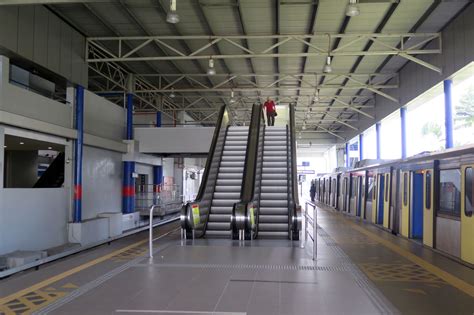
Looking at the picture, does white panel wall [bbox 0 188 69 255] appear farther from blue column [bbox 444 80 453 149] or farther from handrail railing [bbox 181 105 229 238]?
blue column [bbox 444 80 453 149]

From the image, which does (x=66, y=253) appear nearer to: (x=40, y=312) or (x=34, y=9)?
(x=40, y=312)

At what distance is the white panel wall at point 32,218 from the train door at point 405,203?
30.9 feet

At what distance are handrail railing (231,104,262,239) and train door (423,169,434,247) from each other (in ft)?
13.3

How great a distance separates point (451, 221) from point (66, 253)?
805cm

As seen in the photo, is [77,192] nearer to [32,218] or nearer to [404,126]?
[32,218]

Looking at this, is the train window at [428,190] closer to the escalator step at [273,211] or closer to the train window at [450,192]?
the train window at [450,192]

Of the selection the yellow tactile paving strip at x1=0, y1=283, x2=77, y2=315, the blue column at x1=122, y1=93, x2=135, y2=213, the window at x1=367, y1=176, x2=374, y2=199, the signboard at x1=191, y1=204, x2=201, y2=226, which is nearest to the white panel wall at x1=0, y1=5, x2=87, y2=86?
the blue column at x1=122, y1=93, x2=135, y2=213

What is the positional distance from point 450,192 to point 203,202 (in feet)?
18.7

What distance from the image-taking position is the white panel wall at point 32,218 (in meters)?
9.27

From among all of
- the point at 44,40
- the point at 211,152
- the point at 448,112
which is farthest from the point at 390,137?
the point at 44,40

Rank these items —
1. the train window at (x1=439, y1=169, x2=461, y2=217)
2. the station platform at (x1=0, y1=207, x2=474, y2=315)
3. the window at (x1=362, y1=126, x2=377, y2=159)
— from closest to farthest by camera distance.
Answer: the station platform at (x1=0, y1=207, x2=474, y2=315), the train window at (x1=439, y1=169, x2=461, y2=217), the window at (x1=362, y1=126, x2=377, y2=159)

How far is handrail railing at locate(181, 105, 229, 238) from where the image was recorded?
377 inches

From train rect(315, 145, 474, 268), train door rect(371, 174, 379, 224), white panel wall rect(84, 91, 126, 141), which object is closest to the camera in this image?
train rect(315, 145, 474, 268)

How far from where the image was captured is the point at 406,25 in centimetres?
1290
